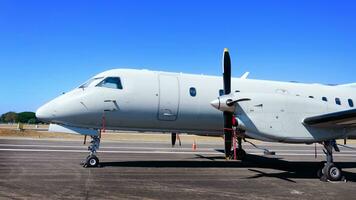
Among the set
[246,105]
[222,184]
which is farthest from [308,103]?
[222,184]

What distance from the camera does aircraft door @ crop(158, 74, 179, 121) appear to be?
15133 millimetres

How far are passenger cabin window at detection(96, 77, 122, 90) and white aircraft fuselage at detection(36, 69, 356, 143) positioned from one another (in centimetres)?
11

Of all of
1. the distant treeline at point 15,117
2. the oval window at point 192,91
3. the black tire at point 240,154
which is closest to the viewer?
the oval window at point 192,91

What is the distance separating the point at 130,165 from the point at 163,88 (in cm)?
319

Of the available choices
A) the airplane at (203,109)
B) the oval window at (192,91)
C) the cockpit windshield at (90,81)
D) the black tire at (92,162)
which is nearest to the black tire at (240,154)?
the airplane at (203,109)

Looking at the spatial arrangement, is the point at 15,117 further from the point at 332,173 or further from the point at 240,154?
the point at 332,173

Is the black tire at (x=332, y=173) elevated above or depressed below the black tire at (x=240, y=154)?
below

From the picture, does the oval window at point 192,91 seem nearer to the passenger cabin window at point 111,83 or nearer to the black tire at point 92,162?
the passenger cabin window at point 111,83

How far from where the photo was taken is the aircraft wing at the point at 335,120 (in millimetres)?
12073

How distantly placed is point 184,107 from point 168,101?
0.66m

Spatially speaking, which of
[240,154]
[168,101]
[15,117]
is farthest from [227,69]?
[15,117]

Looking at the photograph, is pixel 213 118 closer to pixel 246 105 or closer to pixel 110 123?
pixel 246 105

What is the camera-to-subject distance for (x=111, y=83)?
49.1ft

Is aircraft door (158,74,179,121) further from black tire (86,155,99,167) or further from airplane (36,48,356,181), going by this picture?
black tire (86,155,99,167)
